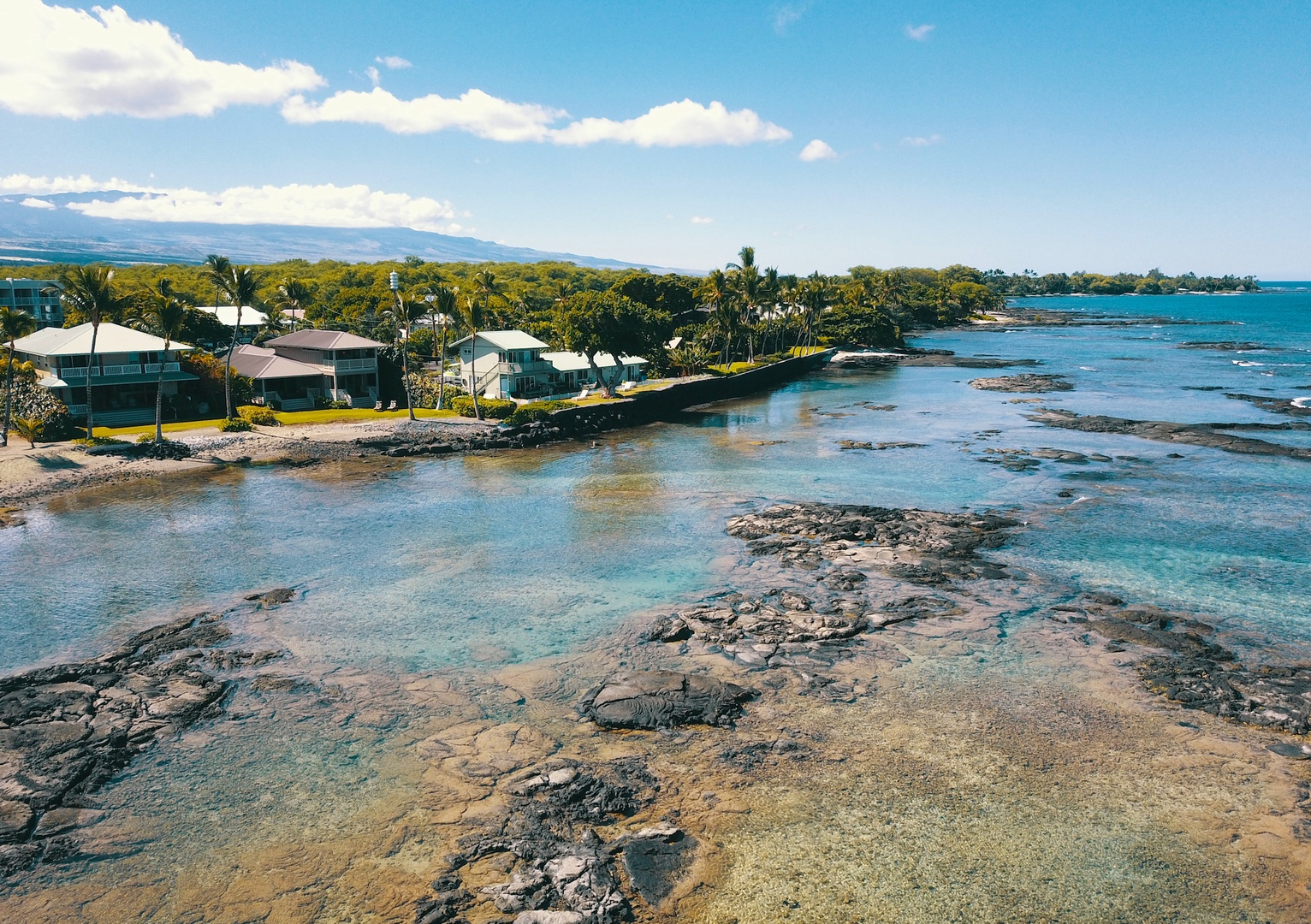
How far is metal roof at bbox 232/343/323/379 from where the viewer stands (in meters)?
63.5

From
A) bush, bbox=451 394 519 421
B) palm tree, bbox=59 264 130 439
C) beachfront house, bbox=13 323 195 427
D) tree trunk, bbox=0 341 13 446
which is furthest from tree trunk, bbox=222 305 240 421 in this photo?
bush, bbox=451 394 519 421

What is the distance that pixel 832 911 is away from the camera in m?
14.3

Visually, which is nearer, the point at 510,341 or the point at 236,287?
the point at 236,287

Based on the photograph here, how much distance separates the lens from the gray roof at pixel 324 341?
64.6 metres

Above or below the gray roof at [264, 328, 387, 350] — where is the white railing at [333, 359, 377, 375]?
below

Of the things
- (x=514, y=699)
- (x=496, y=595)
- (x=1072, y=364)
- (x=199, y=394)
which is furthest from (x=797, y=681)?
(x=1072, y=364)

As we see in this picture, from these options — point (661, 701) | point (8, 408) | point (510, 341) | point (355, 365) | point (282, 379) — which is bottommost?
point (661, 701)

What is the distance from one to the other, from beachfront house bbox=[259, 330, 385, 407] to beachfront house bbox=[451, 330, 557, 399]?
8069 millimetres

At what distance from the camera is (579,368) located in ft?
249

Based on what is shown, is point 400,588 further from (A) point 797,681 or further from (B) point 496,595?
(A) point 797,681

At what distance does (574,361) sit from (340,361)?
21.3 metres

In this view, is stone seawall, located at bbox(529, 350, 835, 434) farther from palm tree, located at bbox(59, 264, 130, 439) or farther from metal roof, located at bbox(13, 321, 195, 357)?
palm tree, located at bbox(59, 264, 130, 439)

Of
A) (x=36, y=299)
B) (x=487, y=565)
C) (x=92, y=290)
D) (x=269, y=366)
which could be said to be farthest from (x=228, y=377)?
(x=36, y=299)

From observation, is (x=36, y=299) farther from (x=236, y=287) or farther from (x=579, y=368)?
(x=579, y=368)
